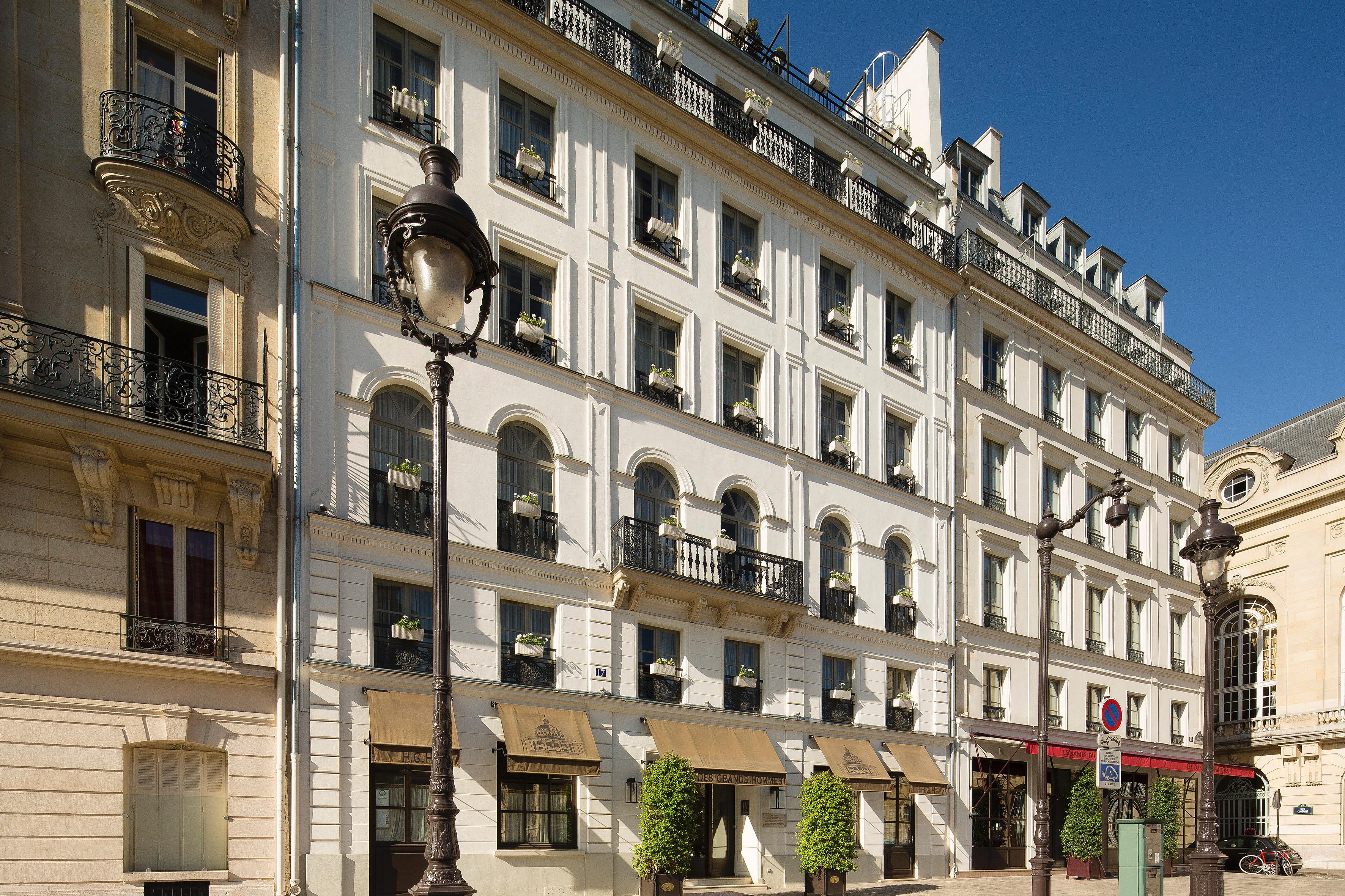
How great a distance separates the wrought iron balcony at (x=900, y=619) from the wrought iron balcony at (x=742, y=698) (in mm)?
4832

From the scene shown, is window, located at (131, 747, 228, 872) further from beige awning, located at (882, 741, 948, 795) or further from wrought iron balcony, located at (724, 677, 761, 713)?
beige awning, located at (882, 741, 948, 795)

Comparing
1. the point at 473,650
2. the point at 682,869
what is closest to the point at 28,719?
the point at 473,650

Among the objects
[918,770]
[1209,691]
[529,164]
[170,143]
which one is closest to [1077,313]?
[918,770]

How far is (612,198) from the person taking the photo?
69.0 ft

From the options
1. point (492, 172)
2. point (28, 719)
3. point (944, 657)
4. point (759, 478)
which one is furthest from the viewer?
point (944, 657)

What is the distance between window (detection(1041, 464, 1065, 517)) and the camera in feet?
104

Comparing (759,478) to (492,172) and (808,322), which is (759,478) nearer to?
(808,322)

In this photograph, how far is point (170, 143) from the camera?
14828 millimetres

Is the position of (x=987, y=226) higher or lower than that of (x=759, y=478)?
higher

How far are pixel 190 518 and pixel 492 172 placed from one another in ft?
27.8

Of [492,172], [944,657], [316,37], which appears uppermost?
[316,37]

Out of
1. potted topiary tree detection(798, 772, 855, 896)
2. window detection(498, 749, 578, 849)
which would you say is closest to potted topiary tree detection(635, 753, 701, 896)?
window detection(498, 749, 578, 849)

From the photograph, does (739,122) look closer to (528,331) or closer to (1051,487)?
(528,331)

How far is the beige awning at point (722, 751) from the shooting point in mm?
19359
